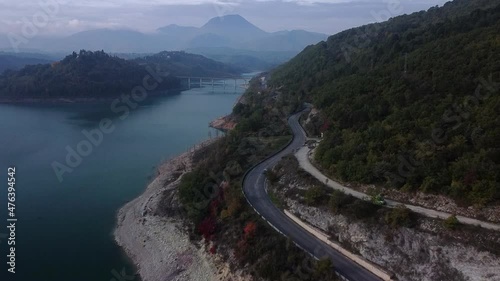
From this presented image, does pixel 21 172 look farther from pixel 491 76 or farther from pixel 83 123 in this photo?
pixel 491 76

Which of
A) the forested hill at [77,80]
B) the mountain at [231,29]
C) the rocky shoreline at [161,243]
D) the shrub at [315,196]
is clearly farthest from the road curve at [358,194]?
the mountain at [231,29]

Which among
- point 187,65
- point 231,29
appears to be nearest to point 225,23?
point 231,29

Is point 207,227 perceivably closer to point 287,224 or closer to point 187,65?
point 287,224

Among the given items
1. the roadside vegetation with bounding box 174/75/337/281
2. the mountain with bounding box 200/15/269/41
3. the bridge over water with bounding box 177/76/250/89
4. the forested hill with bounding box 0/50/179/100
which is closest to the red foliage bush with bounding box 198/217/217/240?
the roadside vegetation with bounding box 174/75/337/281

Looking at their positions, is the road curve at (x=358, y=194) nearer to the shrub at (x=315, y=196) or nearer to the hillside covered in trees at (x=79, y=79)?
the shrub at (x=315, y=196)

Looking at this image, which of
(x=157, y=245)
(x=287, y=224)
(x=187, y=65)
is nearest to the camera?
(x=287, y=224)
